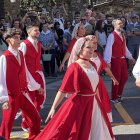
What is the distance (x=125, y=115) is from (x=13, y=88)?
9.43ft

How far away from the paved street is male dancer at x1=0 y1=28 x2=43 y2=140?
2.48 ft

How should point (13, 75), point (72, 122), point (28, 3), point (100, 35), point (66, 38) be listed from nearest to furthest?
point (72, 122), point (13, 75), point (100, 35), point (66, 38), point (28, 3)

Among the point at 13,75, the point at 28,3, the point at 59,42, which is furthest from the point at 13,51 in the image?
the point at 28,3

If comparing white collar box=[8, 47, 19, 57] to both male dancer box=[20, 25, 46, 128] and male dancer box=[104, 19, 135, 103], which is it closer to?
male dancer box=[20, 25, 46, 128]

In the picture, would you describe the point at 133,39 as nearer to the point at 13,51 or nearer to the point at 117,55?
the point at 117,55

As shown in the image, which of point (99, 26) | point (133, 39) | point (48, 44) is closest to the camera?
point (48, 44)

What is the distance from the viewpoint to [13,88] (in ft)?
20.3

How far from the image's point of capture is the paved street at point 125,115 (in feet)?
23.1

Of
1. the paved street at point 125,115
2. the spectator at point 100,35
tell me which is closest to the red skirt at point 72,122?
the paved street at point 125,115

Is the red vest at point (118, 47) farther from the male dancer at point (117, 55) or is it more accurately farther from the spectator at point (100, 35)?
the spectator at point (100, 35)

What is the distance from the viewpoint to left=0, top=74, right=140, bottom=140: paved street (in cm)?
704

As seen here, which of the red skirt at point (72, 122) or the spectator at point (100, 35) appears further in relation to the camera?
the spectator at point (100, 35)

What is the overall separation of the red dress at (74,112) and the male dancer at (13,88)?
30.1 inches

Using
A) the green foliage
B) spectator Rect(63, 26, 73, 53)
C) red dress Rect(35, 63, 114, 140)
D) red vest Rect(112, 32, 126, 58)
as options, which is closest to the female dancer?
red dress Rect(35, 63, 114, 140)
